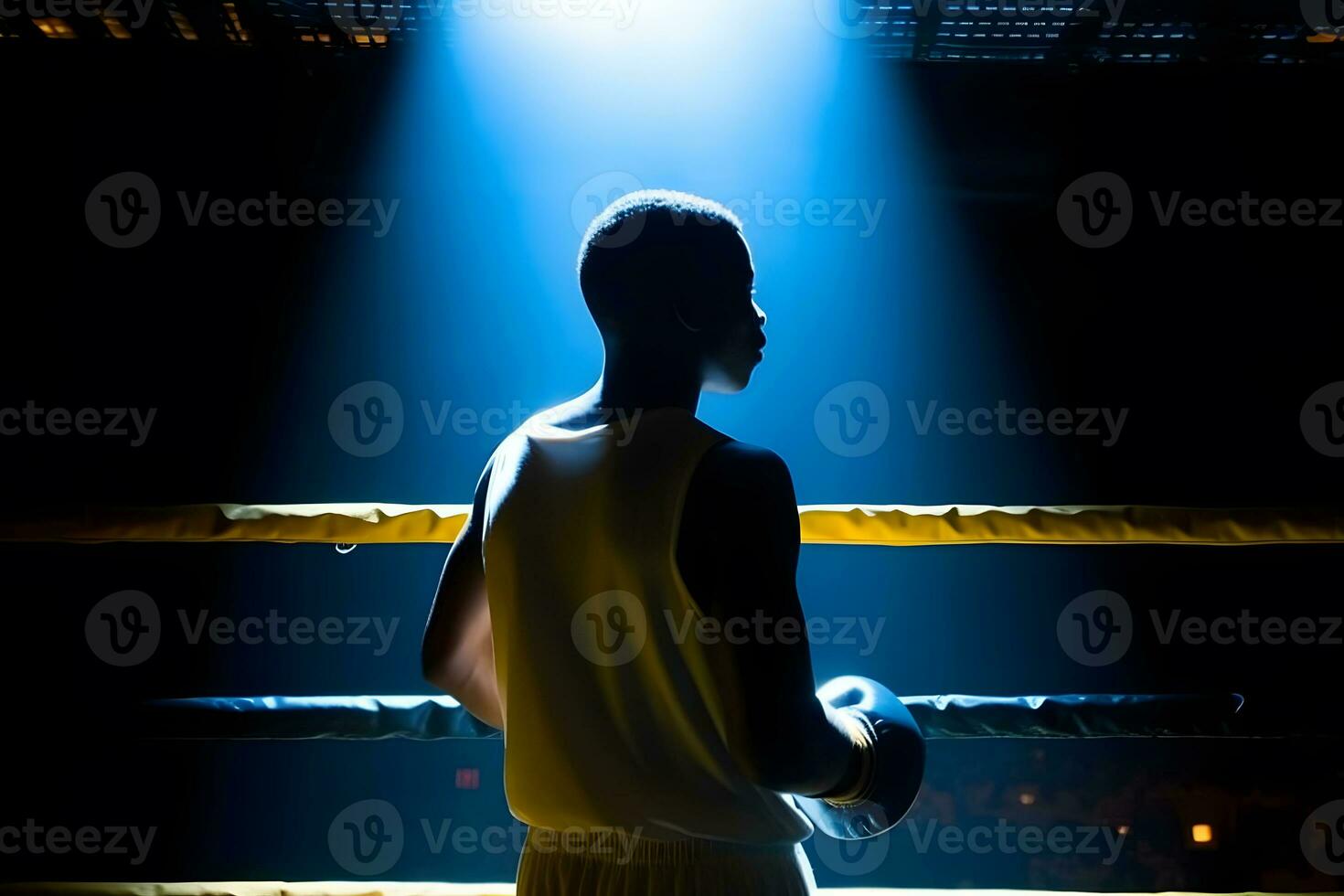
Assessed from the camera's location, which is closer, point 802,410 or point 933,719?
point 933,719

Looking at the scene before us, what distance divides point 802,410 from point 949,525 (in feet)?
2.33

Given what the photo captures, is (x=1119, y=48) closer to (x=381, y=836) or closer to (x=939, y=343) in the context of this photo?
(x=939, y=343)

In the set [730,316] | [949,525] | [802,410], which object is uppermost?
[802,410]

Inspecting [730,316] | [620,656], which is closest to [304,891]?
[620,656]

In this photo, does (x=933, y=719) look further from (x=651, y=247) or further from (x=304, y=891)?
(x=304, y=891)

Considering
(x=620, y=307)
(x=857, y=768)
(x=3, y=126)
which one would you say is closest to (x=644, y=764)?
(x=857, y=768)

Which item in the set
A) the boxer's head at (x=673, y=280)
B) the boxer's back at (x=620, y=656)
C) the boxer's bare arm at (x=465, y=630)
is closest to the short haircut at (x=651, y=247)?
the boxer's head at (x=673, y=280)

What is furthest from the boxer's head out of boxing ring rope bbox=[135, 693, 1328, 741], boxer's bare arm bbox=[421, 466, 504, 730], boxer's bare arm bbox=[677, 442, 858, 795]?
boxing ring rope bbox=[135, 693, 1328, 741]

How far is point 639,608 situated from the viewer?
792 mm

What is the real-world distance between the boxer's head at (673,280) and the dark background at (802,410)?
0.95m

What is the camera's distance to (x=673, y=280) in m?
0.88

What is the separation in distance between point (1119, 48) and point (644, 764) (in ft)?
6.23

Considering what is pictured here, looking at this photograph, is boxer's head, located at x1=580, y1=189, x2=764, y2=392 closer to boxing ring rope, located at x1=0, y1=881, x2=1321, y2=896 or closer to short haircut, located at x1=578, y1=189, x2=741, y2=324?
short haircut, located at x1=578, y1=189, x2=741, y2=324

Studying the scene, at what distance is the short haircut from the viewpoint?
873 millimetres
